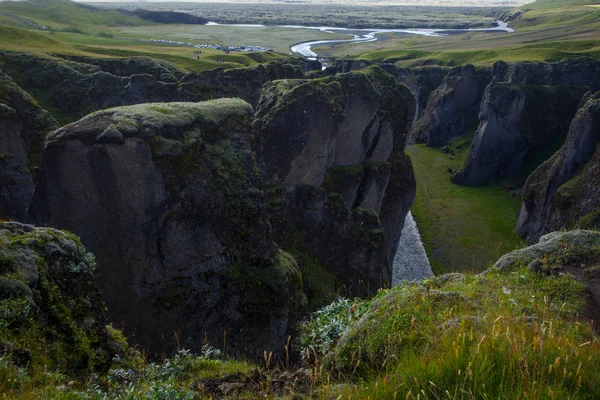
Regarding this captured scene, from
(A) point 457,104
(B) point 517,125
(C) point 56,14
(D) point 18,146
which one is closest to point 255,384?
(D) point 18,146

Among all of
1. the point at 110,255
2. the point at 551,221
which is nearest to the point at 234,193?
the point at 110,255

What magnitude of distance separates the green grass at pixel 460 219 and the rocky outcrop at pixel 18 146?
33012mm

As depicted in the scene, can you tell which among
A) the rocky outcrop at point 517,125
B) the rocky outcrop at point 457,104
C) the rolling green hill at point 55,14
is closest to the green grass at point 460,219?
the rocky outcrop at point 517,125

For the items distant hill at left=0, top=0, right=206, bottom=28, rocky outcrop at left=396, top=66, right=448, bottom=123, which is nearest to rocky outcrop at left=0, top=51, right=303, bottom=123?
rocky outcrop at left=396, top=66, right=448, bottom=123

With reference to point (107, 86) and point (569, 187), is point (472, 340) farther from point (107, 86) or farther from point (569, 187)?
point (107, 86)

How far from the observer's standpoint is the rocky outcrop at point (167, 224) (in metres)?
18.3

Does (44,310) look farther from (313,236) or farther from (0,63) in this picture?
(0,63)

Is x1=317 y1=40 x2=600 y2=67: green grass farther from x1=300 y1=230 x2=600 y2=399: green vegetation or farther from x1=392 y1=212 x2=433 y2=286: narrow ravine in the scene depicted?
x1=300 y1=230 x2=600 y2=399: green vegetation

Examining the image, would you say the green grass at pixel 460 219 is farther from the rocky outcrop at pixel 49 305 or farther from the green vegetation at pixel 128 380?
the rocky outcrop at pixel 49 305

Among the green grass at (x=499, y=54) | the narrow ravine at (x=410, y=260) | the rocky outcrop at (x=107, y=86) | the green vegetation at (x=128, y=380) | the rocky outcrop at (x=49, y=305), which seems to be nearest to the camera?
the green vegetation at (x=128, y=380)

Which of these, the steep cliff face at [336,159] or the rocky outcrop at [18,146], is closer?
the rocky outcrop at [18,146]

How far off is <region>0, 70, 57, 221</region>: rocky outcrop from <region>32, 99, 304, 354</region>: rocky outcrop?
39.9 feet

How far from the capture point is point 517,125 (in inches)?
2847

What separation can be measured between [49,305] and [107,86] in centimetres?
4348
